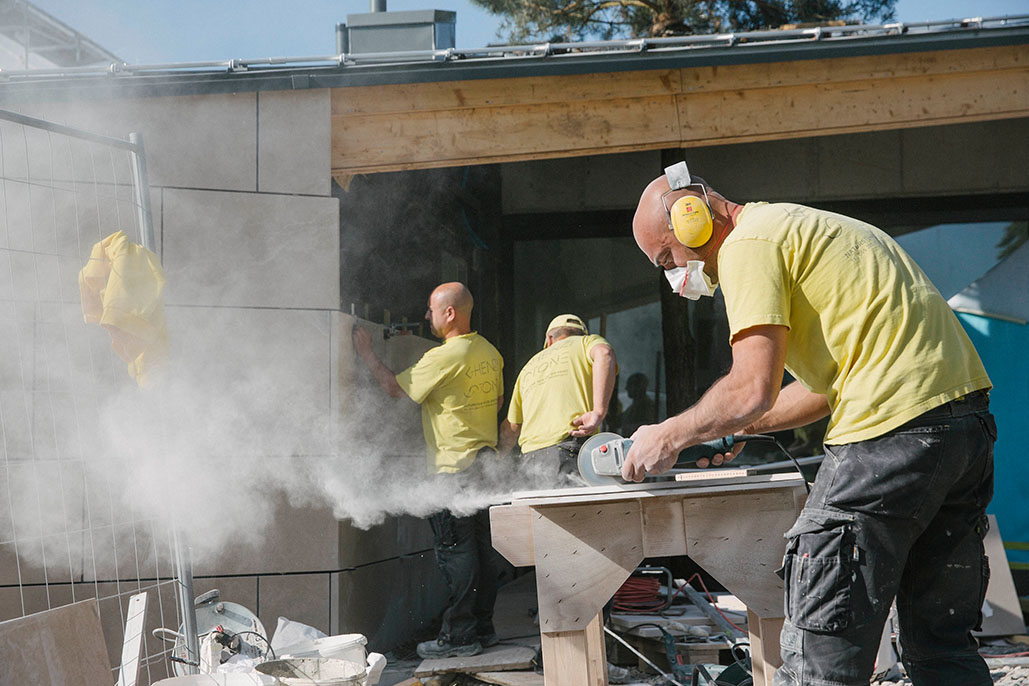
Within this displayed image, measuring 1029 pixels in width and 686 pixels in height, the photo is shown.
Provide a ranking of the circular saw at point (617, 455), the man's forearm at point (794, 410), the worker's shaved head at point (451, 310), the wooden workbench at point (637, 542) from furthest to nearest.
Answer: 1. the worker's shaved head at point (451, 310)
2. the circular saw at point (617, 455)
3. the wooden workbench at point (637, 542)
4. the man's forearm at point (794, 410)

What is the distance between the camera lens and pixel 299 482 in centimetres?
454

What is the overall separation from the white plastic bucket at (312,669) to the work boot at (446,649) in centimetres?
114

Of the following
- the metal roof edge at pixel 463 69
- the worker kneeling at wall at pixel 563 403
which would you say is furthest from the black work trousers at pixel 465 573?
the metal roof edge at pixel 463 69

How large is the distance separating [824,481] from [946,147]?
5725 mm

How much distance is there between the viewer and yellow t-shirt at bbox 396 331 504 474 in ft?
15.7

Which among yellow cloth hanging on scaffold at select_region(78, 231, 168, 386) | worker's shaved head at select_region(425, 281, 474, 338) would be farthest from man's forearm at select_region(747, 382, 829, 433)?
worker's shaved head at select_region(425, 281, 474, 338)

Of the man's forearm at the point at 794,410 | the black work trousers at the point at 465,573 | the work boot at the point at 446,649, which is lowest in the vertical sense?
the work boot at the point at 446,649

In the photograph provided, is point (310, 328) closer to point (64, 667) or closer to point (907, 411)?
point (64, 667)

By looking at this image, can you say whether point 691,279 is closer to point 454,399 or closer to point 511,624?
point 454,399

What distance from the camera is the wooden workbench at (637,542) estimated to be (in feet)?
8.87

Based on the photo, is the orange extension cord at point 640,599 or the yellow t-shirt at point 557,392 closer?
the yellow t-shirt at point 557,392

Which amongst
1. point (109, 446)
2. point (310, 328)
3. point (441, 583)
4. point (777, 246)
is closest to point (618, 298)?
point (441, 583)

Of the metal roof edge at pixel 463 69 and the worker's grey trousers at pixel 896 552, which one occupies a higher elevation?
the metal roof edge at pixel 463 69

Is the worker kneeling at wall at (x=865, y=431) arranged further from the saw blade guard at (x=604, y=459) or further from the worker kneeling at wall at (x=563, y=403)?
the worker kneeling at wall at (x=563, y=403)
